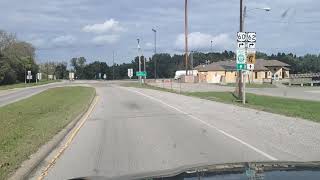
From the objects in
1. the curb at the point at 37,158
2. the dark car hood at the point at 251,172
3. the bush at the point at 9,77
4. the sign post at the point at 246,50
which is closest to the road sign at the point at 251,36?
the sign post at the point at 246,50

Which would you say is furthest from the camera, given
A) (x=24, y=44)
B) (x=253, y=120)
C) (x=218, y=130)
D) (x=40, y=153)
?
Result: (x=24, y=44)

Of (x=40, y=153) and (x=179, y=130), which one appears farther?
(x=179, y=130)

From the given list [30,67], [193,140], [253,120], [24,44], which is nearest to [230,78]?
[30,67]

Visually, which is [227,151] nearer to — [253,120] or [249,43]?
[253,120]

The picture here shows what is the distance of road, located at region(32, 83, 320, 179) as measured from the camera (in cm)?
1195

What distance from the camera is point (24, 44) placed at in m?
174

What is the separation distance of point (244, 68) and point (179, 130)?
19.4 meters

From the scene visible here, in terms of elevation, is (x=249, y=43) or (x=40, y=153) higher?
(x=249, y=43)

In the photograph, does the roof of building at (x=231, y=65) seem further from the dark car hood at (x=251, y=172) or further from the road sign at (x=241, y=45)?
the dark car hood at (x=251, y=172)

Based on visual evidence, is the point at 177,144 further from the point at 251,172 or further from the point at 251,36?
the point at 251,36

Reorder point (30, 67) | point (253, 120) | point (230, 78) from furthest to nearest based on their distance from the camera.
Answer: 1. point (30, 67)
2. point (230, 78)
3. point (253, 120)

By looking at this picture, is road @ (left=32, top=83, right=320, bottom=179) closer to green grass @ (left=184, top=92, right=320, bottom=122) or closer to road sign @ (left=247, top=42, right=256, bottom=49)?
green grass @ (left=184, top=92, right=320, bottom=122)

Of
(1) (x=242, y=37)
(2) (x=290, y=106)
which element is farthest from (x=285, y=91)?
(1) (x=242, y=37)

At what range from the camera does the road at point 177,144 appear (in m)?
11.9
